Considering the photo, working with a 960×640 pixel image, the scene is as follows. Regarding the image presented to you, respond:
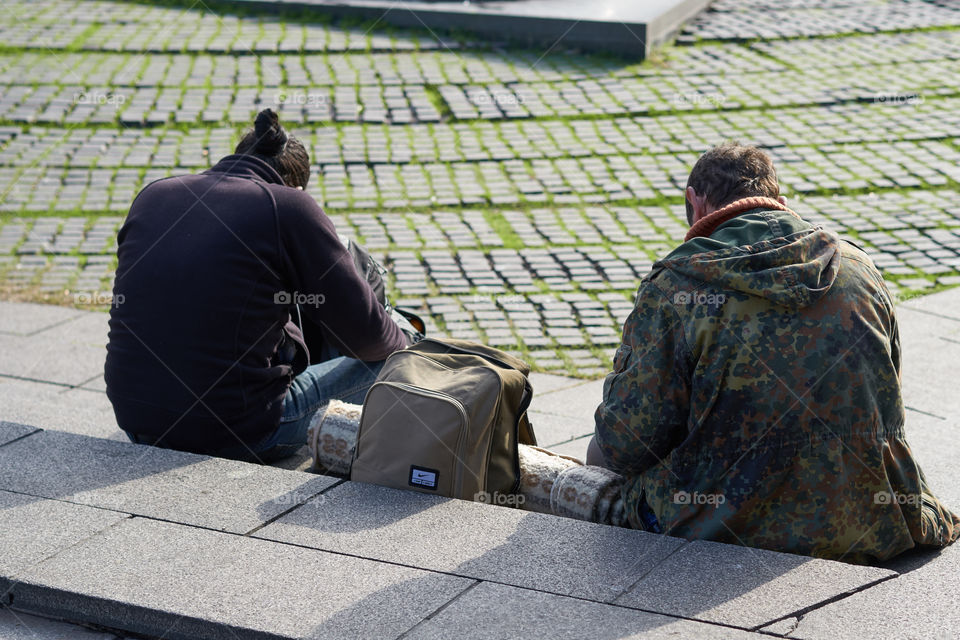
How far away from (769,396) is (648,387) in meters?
0.32

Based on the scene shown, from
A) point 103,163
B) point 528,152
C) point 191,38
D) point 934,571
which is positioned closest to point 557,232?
point 528,152

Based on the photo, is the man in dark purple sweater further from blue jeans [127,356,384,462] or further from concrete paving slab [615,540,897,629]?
concrete paving slab [615,540,897,629]

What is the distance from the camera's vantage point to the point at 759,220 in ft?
9.41

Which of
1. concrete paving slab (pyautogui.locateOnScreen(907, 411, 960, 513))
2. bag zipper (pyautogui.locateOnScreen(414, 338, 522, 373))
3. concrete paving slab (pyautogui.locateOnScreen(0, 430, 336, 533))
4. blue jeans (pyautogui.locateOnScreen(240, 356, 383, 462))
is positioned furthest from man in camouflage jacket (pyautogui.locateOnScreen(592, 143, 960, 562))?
blue jeans (pyautogui.locateOnScreen(240, 356, 383, 462))

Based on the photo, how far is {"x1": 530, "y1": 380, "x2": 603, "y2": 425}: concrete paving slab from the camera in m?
4.81

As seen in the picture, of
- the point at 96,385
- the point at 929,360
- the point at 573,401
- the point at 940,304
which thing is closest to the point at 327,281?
the point at 573,401

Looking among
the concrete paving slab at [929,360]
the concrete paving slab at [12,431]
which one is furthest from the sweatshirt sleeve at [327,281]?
the concrete paving slab at [929,360]

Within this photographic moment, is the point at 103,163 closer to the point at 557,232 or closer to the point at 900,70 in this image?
the point at 557,232

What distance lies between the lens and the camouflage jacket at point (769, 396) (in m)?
2.78

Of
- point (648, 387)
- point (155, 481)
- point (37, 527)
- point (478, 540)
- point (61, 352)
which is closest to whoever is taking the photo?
point (648, 387)

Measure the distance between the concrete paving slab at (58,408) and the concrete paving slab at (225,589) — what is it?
1.37 metres

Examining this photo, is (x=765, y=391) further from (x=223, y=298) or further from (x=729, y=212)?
(x=223, y=298)

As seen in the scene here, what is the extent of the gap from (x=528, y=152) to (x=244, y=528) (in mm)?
5768

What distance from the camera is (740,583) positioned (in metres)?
2.77
